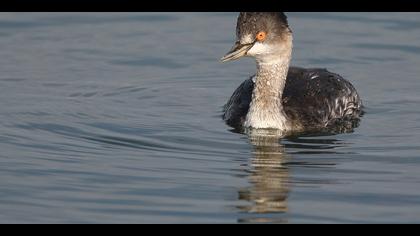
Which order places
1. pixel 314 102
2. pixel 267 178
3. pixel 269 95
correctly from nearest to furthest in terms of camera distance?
1. pixel 267 178
2. pixel 269 95
3. pixel 314 102

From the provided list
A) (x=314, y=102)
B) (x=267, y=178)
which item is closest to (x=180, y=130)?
(x=314, y=102)

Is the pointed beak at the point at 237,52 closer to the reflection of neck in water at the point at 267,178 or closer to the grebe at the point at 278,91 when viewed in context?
the grebe at the point at 278,91

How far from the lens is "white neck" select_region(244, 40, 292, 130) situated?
1476 cm

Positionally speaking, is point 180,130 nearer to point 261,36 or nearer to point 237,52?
point 237,52

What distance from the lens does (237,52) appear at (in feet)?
46.3

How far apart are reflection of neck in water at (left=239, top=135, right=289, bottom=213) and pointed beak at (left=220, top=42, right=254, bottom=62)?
986 millimetres

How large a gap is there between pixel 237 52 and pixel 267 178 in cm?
203

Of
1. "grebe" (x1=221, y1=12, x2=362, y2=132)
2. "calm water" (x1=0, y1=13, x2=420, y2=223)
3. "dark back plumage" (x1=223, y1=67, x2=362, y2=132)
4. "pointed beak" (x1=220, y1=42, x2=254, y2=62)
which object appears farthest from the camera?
"dark back plumage" (x1=223, y1=67, x2=362, y2=132)

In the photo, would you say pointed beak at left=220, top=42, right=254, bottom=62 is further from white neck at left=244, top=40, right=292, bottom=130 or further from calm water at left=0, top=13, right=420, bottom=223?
calm water at left=0, top=13, right=420, bottom=223

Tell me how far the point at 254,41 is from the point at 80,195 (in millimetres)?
3491

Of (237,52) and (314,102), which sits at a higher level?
(237,52)

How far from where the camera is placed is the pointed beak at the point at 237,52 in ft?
46.0

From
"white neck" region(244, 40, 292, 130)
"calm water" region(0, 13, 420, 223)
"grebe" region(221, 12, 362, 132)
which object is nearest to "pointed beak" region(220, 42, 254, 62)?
"grebe" region(221, 12, 362, 132)

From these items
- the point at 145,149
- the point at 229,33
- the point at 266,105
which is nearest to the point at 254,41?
the point at 266,105
